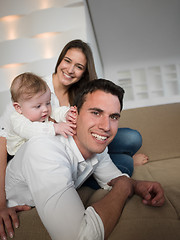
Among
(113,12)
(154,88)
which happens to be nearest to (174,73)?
(154,88)

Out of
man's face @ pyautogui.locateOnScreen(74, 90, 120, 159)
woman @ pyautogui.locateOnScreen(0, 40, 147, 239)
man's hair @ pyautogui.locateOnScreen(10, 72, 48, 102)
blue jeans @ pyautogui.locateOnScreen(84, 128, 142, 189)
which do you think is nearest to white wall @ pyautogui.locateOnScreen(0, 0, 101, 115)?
woman @ pyautogui.locateOnScreen(0, 40, 147, 239)

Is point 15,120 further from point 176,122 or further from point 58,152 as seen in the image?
point 176,122

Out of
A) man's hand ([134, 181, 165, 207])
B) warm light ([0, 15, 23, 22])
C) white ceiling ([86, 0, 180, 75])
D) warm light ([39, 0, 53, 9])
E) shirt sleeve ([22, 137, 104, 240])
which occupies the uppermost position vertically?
warm light ([39, 0, 53, 9])

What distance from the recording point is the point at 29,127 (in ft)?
3.70

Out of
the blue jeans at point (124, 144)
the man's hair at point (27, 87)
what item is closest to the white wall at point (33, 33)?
the blue jeans at point (124, 144)

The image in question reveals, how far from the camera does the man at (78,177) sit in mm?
681

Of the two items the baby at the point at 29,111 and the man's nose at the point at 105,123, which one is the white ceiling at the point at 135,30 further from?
the man's nose at the point at 105,123

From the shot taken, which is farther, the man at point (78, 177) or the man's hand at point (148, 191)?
the man's hand at point (148, 191)

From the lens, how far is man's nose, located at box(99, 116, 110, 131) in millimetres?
963

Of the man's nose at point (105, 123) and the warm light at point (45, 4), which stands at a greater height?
the warm light at point (45, 4)

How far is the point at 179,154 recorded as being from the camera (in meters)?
1.87

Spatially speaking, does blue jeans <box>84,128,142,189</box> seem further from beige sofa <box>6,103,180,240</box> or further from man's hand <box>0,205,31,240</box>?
man's hand <box>0,205,31,240</box>

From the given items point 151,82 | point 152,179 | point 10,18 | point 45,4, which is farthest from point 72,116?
point 151,82

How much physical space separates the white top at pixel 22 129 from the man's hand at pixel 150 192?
0.46 metres
